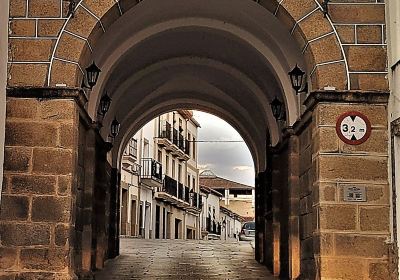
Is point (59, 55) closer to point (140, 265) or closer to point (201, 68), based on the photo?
point (201, 68)

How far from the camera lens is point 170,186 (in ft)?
121

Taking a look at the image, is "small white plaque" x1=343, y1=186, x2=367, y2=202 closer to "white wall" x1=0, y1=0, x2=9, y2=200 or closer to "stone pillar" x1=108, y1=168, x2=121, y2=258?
"white wall" x1=0, y1=0, x2=9, y2=200

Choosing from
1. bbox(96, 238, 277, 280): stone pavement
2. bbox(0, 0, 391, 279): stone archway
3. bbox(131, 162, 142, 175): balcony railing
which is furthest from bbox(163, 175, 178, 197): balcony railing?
bbox(0, 0, 391, 279): stone archway

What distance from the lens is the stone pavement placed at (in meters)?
12.3

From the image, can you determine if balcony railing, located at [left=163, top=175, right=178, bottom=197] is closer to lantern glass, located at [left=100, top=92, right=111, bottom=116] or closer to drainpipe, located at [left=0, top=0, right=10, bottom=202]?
lantern glass, located at [left=100, top=92, right=111, bottom=116]

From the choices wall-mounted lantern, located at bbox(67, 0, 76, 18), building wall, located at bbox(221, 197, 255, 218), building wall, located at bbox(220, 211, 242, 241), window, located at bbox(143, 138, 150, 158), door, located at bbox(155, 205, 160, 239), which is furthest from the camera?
building wall, located at bbox(221, 197, 255, 218)

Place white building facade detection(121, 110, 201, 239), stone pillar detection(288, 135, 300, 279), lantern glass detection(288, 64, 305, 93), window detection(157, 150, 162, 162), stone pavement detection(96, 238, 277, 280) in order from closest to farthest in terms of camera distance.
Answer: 1. lantern glass detection(288, 64, 305, 93)
2. stone pillar detection(288, 135, 300, 279)
3. stone pavement detection(96, 238, 277, 280)
4. white building facade detection(121, 110, 201, 239)
5. window detection(157, 150, 162, 162)

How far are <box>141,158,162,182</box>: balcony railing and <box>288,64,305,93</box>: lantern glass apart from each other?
72.8 feet

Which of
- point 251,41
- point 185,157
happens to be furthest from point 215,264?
point 185,157

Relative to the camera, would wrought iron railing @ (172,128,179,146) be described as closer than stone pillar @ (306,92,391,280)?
No

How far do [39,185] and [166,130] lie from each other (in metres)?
27.5

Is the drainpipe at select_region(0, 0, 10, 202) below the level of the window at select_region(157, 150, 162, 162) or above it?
below

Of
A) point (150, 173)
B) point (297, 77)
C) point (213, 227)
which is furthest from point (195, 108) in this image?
point (213, 227)

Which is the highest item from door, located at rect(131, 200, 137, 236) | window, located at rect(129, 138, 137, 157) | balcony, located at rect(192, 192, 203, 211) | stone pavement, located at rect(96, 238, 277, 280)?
window, located at rect(129, 138, 137, 157)
